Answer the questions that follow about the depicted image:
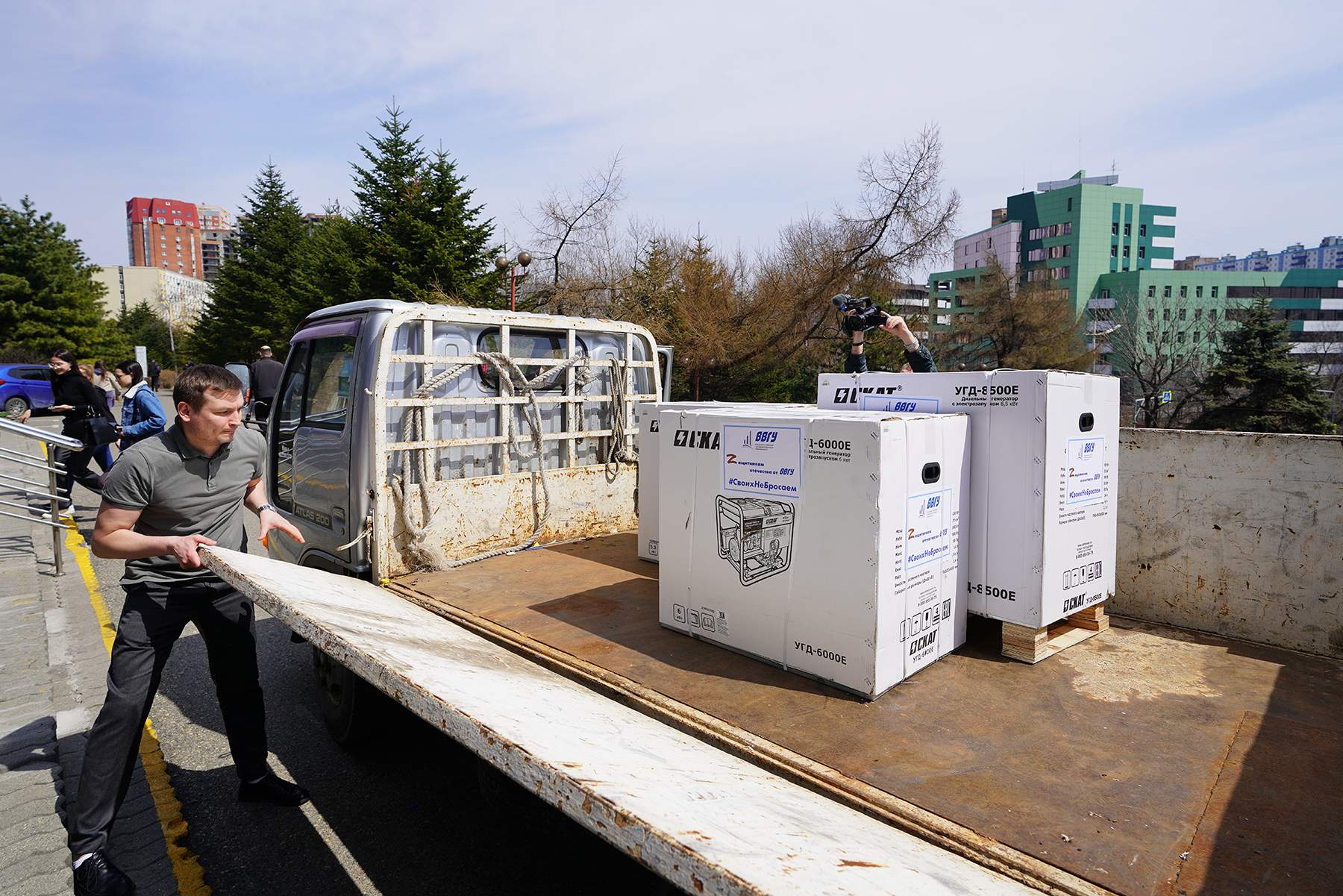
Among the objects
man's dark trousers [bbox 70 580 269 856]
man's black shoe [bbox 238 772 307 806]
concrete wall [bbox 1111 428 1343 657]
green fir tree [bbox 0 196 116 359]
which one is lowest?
man's black shoe [bbox 238 772 307 806]

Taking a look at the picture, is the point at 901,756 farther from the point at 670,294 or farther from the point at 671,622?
the point at 670,294

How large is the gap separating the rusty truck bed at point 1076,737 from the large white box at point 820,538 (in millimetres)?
117

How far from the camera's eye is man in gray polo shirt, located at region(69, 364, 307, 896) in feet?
9.41

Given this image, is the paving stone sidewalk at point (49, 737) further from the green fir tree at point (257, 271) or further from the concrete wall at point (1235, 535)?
the green fir tree at point (257, 271)

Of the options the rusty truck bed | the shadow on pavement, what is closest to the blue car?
the shadow on pavement

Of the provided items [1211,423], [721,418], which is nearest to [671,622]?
[721,418]

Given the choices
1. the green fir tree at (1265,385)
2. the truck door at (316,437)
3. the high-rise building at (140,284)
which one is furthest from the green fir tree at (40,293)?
the high-rise building at (140,284)

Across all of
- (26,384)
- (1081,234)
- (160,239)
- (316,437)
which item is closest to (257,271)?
(26,384)

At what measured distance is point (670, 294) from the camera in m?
27.9

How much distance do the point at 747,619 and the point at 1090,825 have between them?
4.32 ft

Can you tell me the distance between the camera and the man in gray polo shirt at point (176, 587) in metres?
2.87

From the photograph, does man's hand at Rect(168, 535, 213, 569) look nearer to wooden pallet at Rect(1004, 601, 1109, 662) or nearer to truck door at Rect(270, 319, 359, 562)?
truck door at Rect(270, 319, 359, 562)

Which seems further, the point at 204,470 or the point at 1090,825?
the point at 204,470

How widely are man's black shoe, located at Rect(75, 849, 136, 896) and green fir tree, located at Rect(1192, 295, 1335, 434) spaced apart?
110ft
